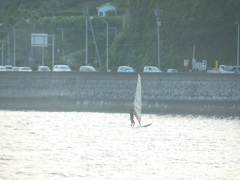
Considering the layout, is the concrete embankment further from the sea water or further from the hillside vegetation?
the hillside vegetation

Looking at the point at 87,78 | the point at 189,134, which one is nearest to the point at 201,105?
the point at 87,78

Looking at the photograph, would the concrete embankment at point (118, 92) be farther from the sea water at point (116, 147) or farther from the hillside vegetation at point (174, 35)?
the hillside vegetation at point (174, 35)

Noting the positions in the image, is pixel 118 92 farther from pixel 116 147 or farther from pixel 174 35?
pixel 174 35

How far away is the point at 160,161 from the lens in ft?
174

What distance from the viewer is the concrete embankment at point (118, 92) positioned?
91.2m

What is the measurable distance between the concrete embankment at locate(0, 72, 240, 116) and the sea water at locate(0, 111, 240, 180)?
447 centimetres

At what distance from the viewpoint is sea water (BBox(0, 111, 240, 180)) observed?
159 feet

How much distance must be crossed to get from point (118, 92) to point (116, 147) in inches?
1365

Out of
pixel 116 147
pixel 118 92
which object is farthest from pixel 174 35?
pixel 116 147

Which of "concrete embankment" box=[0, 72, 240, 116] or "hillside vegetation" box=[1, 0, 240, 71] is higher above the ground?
"hillside vegetation" box=[1, 0, 240, 71]

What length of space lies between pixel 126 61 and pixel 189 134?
72.1 metres

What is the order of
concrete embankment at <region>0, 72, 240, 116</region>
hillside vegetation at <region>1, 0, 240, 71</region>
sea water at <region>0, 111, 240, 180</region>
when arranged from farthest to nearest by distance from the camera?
hillside vegetation at <region>1, 0, 240, 71</region> < concrete embankment at <region>0, 72, 240, 116</region> < sea water at <region>0, 111, 240, 180</region>

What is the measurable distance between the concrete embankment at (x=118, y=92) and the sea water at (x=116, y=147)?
4470 mm

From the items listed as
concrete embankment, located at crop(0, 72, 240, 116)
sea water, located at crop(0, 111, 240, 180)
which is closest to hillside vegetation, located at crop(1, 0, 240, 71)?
concrete embankment, located at crop(0, 72, 240, 116)
